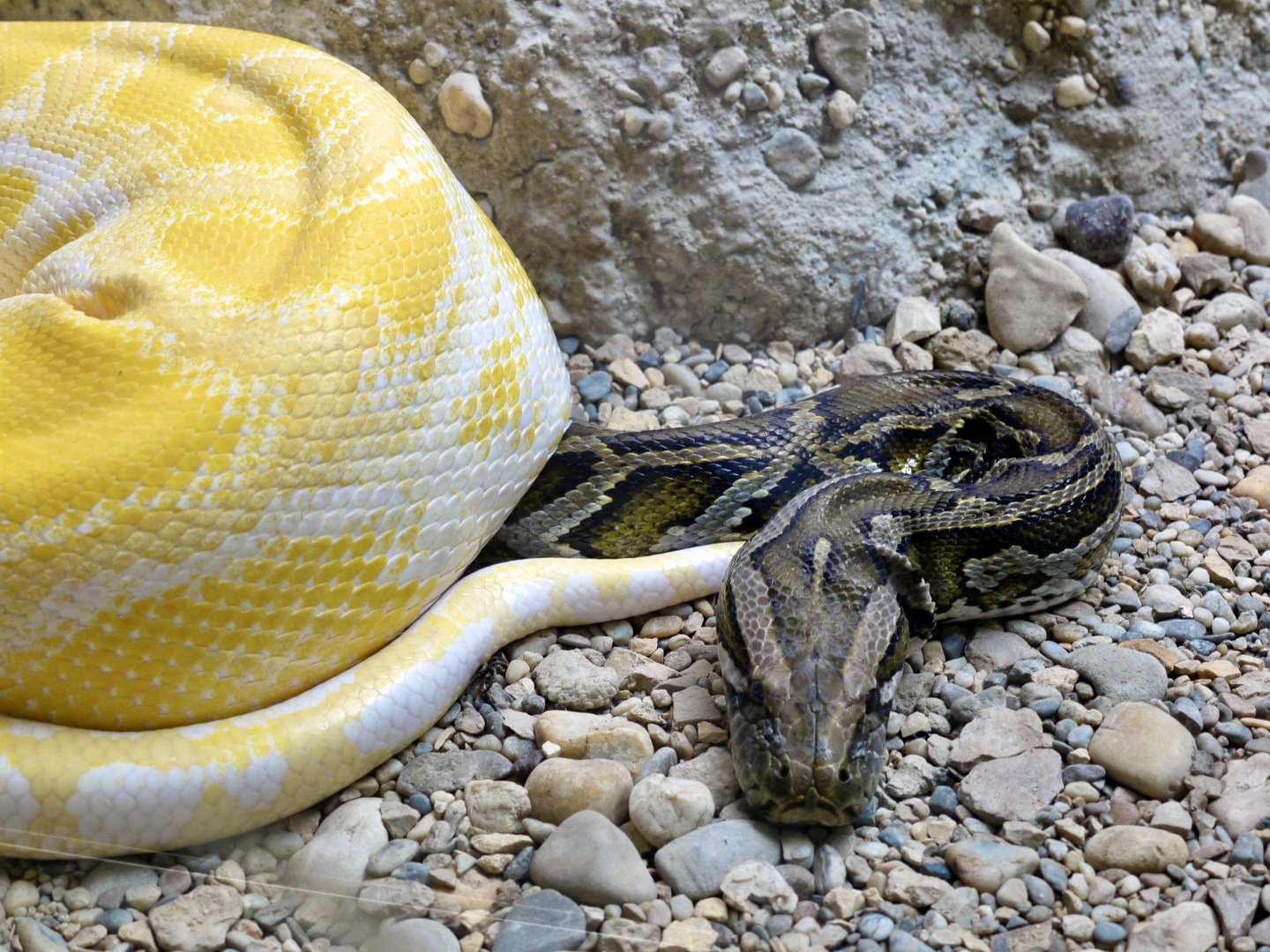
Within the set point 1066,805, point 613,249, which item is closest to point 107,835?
point 1066,805

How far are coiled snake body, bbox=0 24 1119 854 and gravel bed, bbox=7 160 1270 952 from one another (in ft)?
0.40

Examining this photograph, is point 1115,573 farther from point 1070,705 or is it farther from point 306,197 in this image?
point 306,197

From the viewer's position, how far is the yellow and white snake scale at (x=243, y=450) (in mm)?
2393

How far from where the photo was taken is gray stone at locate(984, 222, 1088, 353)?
4262mm

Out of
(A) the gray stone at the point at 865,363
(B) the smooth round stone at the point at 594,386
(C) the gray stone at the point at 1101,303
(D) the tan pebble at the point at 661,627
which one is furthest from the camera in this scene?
(C) the gray stone at the point at 1101,303

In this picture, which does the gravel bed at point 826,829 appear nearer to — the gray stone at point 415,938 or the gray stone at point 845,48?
the gray stone at point 415,938

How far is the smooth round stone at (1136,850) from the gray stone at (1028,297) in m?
2.40

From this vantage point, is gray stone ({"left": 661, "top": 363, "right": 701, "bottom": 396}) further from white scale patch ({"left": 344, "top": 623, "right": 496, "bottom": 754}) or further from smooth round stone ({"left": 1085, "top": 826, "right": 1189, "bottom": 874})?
smooth round stone ({"left": 1085, "top": 826, "right": 1189, "bottom": 874})

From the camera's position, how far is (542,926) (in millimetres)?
2166

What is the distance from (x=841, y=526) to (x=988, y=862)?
3.57 ft

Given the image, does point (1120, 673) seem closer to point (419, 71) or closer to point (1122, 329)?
point (1122, 329)

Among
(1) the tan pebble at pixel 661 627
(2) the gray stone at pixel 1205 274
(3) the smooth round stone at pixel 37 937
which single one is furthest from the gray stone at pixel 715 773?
(2) the gray stone at pixel 1205 274

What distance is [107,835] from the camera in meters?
2.38

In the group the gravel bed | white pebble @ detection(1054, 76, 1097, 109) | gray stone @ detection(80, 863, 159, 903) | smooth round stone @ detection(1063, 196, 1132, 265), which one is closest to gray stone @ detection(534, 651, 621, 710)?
the gravel bed
